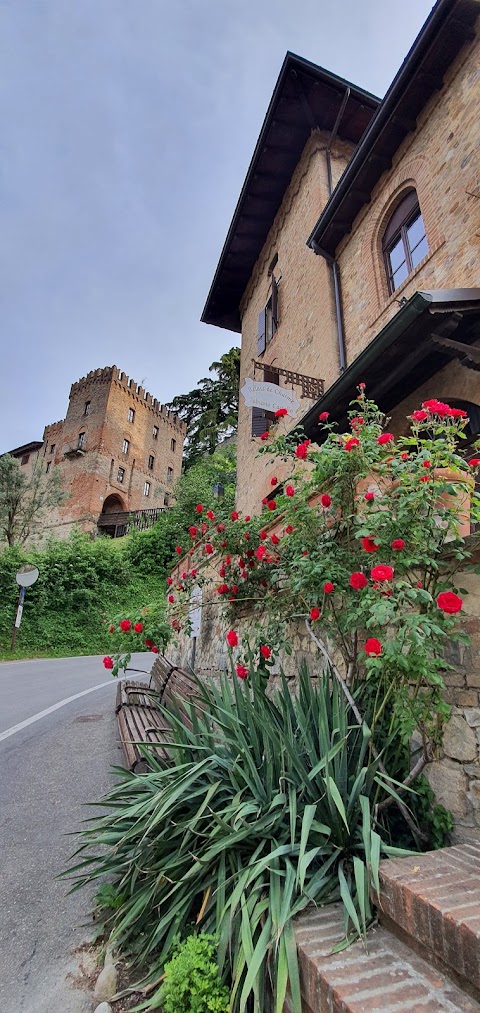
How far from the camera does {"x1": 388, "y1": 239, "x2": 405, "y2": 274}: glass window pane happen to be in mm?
6648

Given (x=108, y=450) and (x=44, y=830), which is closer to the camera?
(x=44, y=830)

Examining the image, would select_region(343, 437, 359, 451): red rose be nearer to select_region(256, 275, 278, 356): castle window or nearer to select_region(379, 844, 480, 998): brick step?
select_region(379, 844, 480, 998): brick step

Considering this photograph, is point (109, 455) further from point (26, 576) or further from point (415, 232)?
point (415, 232)

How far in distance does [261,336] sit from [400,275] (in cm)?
527

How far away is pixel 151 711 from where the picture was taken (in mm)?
5164

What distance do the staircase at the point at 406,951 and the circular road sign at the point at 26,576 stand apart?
49.6 ft

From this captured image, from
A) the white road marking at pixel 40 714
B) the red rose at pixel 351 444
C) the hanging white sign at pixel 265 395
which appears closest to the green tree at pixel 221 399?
the hanging white sign at pixel 265 395

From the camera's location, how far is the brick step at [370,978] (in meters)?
1.33

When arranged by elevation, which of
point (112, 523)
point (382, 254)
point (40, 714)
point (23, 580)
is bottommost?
point (40, 714)

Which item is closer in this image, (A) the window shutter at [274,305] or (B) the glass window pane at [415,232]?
(B) the glass window pane at [415,232]

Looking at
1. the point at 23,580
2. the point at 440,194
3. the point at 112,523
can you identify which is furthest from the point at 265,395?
the point at 112,523

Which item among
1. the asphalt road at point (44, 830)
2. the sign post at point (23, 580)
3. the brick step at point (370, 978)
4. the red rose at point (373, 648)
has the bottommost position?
the asphalt road at point (44, 830)

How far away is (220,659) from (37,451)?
116ft

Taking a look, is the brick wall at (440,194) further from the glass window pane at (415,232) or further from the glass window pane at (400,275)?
the glass window pane at (415,232)
